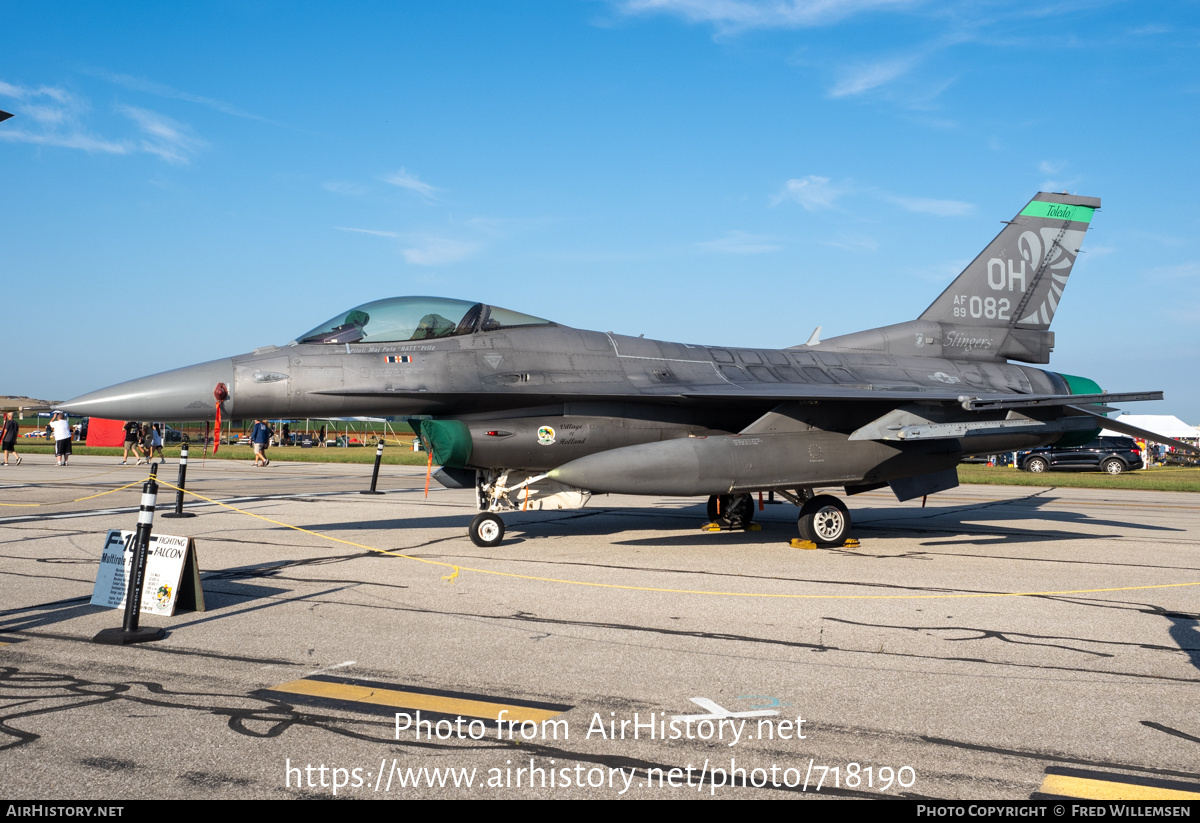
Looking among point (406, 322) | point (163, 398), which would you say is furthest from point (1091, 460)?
point (163, 398)

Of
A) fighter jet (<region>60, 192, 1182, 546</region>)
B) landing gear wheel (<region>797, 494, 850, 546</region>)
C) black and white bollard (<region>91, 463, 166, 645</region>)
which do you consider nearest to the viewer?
black and white bollard (<region>91, 463, 166, 645</region>)

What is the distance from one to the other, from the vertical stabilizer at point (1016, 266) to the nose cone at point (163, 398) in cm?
1120

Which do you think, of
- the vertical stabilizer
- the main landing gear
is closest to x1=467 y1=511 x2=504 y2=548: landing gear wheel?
the main landing gear

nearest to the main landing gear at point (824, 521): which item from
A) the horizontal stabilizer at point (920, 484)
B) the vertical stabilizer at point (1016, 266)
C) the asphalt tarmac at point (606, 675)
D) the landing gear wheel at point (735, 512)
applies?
the asphalt tarmac at point (606, 675)

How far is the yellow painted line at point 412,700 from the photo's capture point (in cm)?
425

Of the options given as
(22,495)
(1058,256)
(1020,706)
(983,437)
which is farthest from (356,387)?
(1058,256)

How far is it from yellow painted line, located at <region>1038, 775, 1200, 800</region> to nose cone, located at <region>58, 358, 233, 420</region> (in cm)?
853

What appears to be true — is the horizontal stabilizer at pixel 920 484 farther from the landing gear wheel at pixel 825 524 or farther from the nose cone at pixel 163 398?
the nose cone at pixel 163 398

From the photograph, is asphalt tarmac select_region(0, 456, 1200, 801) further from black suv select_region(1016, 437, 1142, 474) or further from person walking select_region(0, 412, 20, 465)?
black suv select_region(1016, 437, 1142, 474)

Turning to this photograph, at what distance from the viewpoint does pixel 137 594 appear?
5.73m

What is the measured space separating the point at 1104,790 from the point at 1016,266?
12.7 m

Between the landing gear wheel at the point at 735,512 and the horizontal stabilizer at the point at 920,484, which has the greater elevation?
the horizontal stabilizer at the point at 920,484

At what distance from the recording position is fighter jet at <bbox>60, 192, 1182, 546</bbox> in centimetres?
971

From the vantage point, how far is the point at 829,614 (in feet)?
22.6
